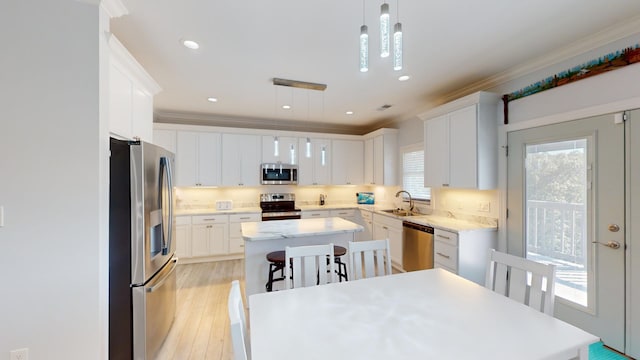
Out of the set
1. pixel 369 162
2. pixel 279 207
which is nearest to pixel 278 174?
pixel 279 207

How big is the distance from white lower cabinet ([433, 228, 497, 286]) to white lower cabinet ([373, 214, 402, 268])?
0.86 m

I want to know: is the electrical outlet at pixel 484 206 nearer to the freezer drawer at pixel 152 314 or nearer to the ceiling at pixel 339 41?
the ceiling at pixel 339 41

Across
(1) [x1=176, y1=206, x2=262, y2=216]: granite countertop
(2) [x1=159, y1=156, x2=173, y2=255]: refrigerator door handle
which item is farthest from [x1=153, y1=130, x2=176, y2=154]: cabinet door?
(2) [x1=159, y1=156, x2=173, y2=255]: refrigerator door handle

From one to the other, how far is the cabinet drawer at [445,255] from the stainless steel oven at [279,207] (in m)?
2.58

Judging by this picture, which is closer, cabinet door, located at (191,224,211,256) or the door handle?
the door handle

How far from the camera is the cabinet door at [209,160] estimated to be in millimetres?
4691

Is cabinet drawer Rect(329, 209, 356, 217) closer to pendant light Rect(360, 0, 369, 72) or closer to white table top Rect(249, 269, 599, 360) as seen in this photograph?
white table top Rect(249, 269, 599, 360)

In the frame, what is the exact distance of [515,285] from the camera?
1.72m

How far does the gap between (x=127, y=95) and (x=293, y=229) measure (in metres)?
1.94

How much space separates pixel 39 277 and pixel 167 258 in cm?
94

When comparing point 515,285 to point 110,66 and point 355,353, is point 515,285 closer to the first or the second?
point 355,353

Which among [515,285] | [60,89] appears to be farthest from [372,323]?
[60,89]

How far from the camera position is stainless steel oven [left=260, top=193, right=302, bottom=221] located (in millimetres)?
4821

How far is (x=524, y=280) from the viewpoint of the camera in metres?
1.67
